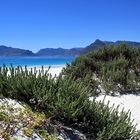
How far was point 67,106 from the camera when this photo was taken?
531cm

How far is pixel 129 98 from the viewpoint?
1059 cm

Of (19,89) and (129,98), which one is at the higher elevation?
(19,89)

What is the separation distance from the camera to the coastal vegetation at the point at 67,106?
5.34 m

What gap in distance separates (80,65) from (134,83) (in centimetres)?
185

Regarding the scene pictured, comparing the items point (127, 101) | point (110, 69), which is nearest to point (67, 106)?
point (127, 101)

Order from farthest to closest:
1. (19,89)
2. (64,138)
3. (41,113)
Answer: (19,89) < (41,113) < (64,138)

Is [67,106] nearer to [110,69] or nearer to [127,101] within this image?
[127,101]

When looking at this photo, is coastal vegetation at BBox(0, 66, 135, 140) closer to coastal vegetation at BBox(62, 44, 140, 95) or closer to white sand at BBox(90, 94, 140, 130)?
white sand at BBox(90, 94, 140, 130)

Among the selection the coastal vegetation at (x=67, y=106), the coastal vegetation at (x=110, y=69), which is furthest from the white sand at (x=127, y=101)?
the coastal vegetation at (x=67, y=106)

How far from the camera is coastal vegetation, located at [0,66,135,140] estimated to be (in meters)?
5.34

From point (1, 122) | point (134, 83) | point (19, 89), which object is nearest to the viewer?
point (1, 122)

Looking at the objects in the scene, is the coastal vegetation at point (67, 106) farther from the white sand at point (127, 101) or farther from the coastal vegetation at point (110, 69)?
the coastal vegetation at point (110, 69)

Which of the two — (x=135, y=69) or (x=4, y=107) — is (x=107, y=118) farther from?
(x=135, y=69)

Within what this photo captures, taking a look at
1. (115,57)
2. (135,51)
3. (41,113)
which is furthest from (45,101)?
(135,51)
